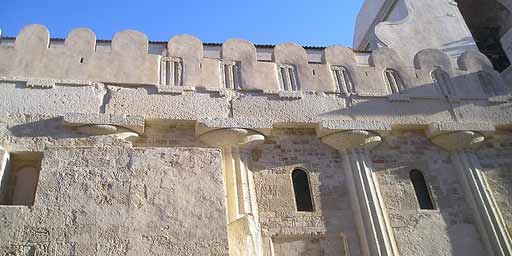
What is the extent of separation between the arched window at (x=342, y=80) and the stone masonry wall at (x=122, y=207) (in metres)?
3.61

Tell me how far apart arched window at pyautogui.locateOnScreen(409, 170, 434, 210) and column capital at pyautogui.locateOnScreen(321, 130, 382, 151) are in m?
0.84

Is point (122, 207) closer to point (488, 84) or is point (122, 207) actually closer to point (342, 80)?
point (342, 80)

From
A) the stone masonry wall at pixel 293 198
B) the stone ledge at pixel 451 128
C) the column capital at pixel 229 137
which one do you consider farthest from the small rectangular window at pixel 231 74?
the stone ledge at pixel 451 128

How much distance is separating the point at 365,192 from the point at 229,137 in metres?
2.15

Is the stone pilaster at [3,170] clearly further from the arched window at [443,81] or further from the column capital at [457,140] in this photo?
the arched window at [443,81]

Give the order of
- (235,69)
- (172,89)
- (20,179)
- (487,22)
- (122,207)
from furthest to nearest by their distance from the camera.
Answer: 1. (487,22)
2. (235,69)
3. (172,89)
4. (20,179)
5. (122,207)

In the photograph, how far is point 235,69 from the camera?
7.06 meters

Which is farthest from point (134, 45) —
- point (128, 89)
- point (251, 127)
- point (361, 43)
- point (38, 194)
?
point (361, 43)

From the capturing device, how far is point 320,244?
19.2ft

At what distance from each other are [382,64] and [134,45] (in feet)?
14.5

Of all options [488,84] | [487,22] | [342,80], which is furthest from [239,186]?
[487,22]

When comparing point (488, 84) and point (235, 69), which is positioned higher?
point (235, 69)

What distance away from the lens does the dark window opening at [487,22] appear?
41.9 feet

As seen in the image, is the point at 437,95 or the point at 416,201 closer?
the point at 416,201
